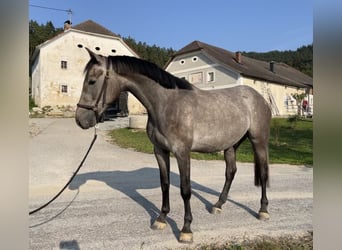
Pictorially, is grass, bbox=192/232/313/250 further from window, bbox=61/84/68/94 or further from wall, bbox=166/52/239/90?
window, bbox=61/84/68/94

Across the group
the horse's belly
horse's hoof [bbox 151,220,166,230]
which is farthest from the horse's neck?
horse's hoof [bbox 151,220,166,230]

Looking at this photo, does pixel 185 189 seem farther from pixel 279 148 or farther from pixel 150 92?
pixel 279 148

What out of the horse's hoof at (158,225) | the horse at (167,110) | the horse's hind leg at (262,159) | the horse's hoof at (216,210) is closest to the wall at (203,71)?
the horse's hind leg at (262,159)

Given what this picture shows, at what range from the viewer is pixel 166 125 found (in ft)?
11.6

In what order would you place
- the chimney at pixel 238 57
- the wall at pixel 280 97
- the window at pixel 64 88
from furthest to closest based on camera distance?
the chimney at pixel 238 57, the wall at pixel 280 97, the window at pixel 64 88

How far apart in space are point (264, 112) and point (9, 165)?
14.1ft

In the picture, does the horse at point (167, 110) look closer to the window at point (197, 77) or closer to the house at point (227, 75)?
the house at point (227, 75)

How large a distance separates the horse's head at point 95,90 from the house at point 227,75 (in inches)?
1053

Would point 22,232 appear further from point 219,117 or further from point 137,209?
point 137,209

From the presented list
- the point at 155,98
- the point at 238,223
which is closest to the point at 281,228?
the point at 238,223

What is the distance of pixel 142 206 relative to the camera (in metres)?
4.83

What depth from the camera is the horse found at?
336 centimetres

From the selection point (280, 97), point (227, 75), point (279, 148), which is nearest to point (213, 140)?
point (279, 148)

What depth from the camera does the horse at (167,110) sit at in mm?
3361
